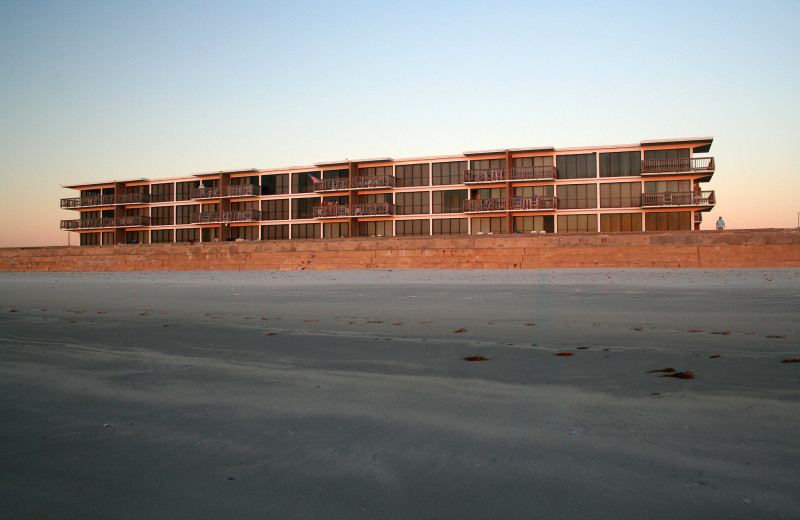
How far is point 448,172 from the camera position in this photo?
49188mm

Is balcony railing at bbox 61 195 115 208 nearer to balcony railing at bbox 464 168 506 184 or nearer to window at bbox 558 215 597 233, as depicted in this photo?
balcony railing at bbox 464 168 506 184

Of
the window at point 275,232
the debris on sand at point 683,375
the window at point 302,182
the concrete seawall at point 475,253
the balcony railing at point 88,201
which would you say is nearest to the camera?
the debris on sand at point 683,375

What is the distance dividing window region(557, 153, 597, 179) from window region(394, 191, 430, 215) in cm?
1147

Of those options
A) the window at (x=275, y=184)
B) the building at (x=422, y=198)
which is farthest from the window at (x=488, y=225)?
the window at (x=275, y=184)

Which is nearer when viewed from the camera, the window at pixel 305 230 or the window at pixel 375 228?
the window at pixel 375 228

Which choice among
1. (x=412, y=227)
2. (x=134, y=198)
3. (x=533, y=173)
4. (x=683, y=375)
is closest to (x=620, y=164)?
(x=533, y=173)

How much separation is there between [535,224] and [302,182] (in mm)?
22325

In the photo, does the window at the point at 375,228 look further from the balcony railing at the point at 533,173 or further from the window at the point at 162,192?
the window at the point at 162,192

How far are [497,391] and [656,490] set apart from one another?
1.64 meters

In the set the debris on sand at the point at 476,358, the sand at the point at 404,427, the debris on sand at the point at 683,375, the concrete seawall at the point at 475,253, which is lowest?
the sand at the point at 404,427

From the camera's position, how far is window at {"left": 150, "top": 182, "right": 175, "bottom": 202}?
59312mm

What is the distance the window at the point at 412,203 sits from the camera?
49719mm

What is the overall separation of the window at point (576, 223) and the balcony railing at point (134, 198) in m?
42.3

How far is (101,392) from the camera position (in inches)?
152
